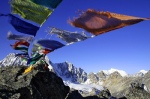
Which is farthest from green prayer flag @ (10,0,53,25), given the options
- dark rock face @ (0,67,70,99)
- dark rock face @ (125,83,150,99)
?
dark rock face @ (125,83,150,99)

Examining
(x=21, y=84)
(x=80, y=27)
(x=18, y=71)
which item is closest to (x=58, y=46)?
(x=80, y=27)

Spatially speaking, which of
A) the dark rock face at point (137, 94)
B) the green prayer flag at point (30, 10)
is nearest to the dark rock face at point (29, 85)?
the green prayer flag at point (30, 10)

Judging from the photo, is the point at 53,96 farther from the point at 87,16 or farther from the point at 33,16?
the point at 87,16

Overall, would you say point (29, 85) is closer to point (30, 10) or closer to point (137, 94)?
point (30, 10)

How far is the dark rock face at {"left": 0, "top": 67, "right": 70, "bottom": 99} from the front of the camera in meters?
20.0

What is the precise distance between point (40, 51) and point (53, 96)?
6.39 m

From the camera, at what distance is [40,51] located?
21.3 m

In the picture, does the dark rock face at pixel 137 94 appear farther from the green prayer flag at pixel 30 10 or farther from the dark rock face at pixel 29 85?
the green prayer flag at pixel 30 10

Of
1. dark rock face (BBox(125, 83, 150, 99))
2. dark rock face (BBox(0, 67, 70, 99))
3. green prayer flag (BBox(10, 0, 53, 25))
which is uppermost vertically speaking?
green prayer flag (BBox(10, 0, 53, 25))

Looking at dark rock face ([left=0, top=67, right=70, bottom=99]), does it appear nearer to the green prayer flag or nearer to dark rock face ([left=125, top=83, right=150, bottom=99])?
the green prayer flag

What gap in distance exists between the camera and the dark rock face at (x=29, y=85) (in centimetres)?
1998

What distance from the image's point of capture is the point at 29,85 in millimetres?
22203

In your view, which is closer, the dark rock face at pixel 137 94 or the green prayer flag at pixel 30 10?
the green prayer flag at pixel 30 10

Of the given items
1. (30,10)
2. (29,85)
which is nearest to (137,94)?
(29,85)
